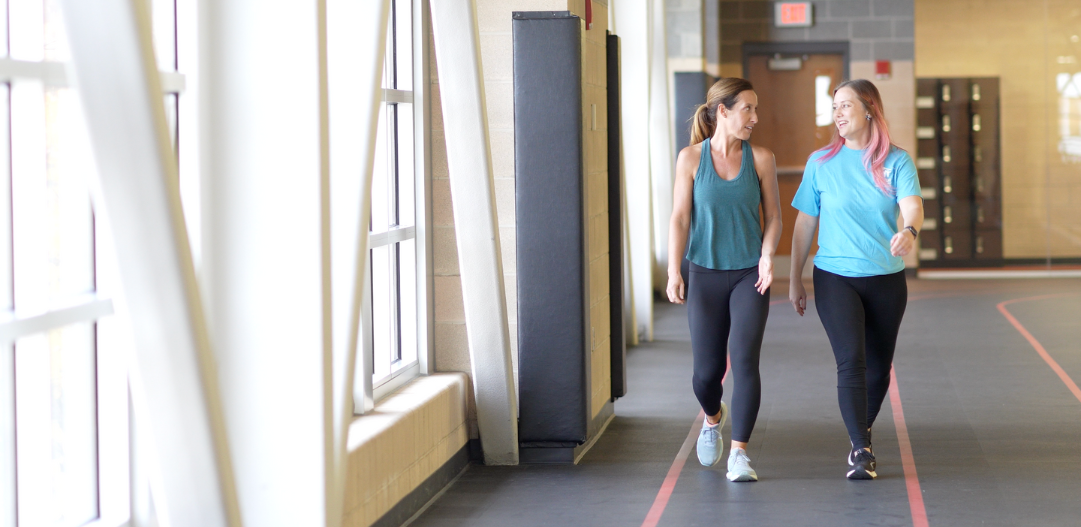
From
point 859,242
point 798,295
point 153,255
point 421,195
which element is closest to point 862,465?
point 798,295

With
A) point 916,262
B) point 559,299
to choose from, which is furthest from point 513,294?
point 916,262

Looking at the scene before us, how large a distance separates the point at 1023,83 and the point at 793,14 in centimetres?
286

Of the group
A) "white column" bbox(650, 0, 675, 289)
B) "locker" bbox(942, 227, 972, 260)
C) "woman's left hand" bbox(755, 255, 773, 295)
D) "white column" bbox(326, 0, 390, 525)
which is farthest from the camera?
"locker" bbox(942, 227, 972, 260)

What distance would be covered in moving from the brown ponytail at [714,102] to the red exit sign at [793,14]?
8.81m

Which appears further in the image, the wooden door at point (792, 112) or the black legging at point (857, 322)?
the wooden door at point (792, 112)

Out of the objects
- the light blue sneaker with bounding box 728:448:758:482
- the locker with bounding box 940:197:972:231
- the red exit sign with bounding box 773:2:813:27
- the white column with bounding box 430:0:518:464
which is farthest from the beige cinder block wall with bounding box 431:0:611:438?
the locker with bounding box 940:197:972:231

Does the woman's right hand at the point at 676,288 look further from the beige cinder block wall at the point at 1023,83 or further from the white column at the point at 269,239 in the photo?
the beige cinder block wall at the point at 1023,83

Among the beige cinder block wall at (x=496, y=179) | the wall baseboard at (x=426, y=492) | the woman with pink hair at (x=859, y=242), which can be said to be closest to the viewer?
the wall baseboard at (x=426, y=492)

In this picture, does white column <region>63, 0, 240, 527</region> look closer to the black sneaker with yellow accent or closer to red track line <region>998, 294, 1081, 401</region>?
the black sneaker with yellow accent

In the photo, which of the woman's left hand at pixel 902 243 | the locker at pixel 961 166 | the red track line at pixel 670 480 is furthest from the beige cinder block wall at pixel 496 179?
the locker at pixel 961 166

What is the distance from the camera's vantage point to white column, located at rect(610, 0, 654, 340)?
884 cm

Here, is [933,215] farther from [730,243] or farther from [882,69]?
[730,243]

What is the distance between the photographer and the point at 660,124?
10.1 m

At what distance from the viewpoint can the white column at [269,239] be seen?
8.57 feet
